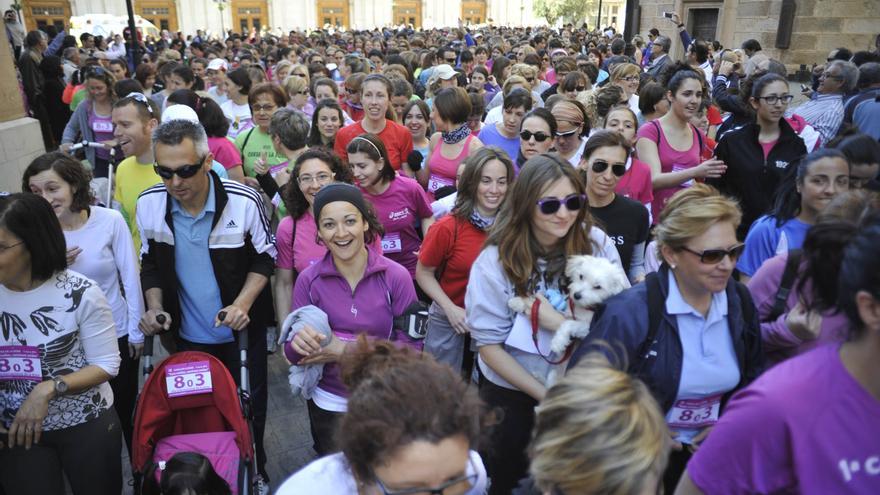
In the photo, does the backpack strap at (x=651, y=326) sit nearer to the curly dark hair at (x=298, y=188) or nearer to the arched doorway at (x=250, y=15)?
the curly dark hair at (x=298, y=188)

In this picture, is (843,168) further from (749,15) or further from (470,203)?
(749,15)

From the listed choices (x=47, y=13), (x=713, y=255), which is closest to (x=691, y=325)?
(x=713, y=255)

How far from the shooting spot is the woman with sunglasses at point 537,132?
14.6 ft

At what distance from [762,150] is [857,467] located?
12.4ft

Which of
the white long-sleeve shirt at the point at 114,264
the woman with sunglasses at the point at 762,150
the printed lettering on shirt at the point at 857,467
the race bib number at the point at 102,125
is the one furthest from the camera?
the race bib number at the point at 102,125

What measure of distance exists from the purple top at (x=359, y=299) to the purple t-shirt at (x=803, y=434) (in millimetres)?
1648

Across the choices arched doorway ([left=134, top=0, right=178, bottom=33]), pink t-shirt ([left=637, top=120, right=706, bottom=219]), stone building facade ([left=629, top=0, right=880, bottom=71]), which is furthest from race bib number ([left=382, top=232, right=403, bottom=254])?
arched doorway ([left=134, top=0, right=178, bottom=33])

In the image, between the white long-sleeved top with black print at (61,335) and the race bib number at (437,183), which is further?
the race bib number at (437,183)

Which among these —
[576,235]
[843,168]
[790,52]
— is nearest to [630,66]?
[843,168]

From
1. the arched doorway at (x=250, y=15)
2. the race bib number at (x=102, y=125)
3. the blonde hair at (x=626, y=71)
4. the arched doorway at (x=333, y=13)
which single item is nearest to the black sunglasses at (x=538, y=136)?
the blonde hair at (x=626, y=71)

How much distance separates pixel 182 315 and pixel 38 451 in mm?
974

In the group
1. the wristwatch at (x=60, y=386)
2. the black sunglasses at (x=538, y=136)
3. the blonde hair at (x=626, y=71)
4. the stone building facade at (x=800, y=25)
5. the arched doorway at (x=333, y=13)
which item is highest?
the arched doorway at (x=333, y=13)

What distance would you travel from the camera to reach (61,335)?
8.49ft

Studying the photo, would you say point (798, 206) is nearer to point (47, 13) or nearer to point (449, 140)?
point (449, 140)
